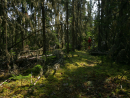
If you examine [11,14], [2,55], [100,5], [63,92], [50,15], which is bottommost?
[63,92]

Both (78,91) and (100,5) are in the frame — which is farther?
(100,5)

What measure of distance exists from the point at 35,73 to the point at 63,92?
240 cm

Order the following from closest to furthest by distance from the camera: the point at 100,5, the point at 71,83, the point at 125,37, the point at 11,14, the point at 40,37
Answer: the point at 71,83, the point at 11,14, the point at 125,37, the point at 40,37, the point at 100,5

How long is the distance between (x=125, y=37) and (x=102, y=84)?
13.3ft

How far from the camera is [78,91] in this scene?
3.41 metres

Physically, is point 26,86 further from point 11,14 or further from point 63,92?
point 11,14

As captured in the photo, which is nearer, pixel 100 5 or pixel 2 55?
pixel 2 55

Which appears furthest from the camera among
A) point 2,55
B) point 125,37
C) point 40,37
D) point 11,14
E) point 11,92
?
point 40,37

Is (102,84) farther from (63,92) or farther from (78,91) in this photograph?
(63,92)

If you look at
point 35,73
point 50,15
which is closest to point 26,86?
point 35,73

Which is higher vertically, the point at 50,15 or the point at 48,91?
the point at 50,15

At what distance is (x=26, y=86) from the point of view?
145 inches

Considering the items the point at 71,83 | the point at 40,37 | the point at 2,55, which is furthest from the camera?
the point at 40,37

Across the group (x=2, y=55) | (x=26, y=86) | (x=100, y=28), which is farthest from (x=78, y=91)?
(x=100, y=28)
